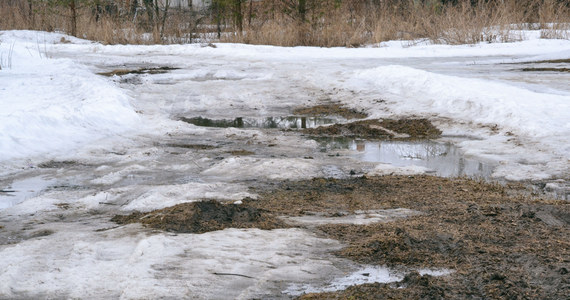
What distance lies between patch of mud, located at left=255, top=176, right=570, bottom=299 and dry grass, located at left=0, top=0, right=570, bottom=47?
40.3 feet

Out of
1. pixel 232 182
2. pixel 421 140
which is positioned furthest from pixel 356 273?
pixel 421 140

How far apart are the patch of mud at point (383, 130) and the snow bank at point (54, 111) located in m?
2.27

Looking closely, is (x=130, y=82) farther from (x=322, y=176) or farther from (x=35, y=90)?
(x=322, y=176)

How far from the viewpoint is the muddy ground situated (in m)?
2.26

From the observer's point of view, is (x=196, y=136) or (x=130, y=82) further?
(x=130, y=82)

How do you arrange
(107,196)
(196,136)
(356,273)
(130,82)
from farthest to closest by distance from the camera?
(130,82) → (196,136) → (107,196) → (356,273)

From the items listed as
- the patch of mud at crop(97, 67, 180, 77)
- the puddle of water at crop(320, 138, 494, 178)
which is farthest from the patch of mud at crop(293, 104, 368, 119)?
the patch of mud at crop(97, 67, 180, 77)

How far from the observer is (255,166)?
4.75 m

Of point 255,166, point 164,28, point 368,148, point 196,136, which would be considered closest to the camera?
point 255,166

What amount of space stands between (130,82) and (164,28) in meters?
10.3

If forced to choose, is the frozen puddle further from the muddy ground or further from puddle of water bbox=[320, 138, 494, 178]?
puddle of water bbox=[320, 138, 494, 178]

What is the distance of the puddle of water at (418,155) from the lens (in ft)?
15.5

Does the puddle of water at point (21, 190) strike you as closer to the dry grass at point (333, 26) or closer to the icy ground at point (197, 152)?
the icy ground at point (197, 152)

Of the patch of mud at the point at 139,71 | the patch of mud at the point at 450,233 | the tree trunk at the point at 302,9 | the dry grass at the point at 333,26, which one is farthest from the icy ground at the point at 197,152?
the tree trunk at the point at 302,9
